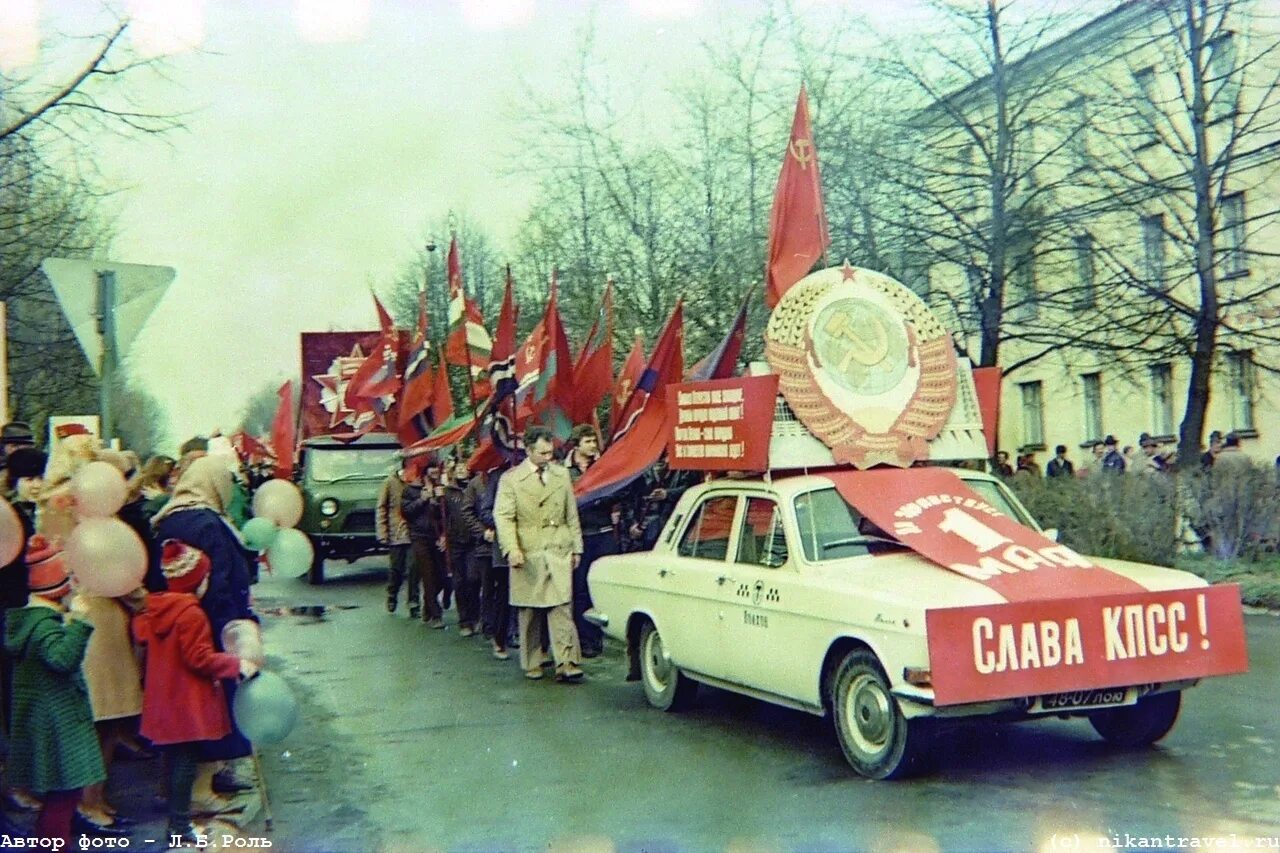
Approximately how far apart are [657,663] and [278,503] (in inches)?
124

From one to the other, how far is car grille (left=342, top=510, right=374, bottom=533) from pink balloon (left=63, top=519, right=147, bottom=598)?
16.1 metres

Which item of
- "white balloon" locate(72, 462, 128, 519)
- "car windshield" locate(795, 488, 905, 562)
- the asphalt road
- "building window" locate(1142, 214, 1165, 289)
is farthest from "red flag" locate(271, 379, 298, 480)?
"white balloon" locate(72, 462, 128, 519)

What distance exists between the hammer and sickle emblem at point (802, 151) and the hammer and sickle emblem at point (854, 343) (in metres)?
2.62

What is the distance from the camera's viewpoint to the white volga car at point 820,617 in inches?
271

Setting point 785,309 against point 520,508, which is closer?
point 785,309

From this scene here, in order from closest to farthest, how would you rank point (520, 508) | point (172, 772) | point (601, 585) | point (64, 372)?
point (172, 772), point (601, 585), point (520, 508), point (64, 372)

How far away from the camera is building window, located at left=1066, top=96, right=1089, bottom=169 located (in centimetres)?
1831

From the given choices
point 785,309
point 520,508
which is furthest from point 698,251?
point 785,309

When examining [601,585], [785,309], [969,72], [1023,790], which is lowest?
[1023,790]

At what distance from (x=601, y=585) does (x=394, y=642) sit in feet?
14.4

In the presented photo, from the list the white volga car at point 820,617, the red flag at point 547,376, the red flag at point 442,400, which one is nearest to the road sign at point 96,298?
the white volga car at point 820,617

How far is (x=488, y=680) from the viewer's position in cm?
1123

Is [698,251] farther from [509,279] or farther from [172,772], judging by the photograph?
[172,772]

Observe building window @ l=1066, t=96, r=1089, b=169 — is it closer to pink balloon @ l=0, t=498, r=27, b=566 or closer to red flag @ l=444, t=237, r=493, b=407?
red flag @ l=444, t=237, r=493, b=407
